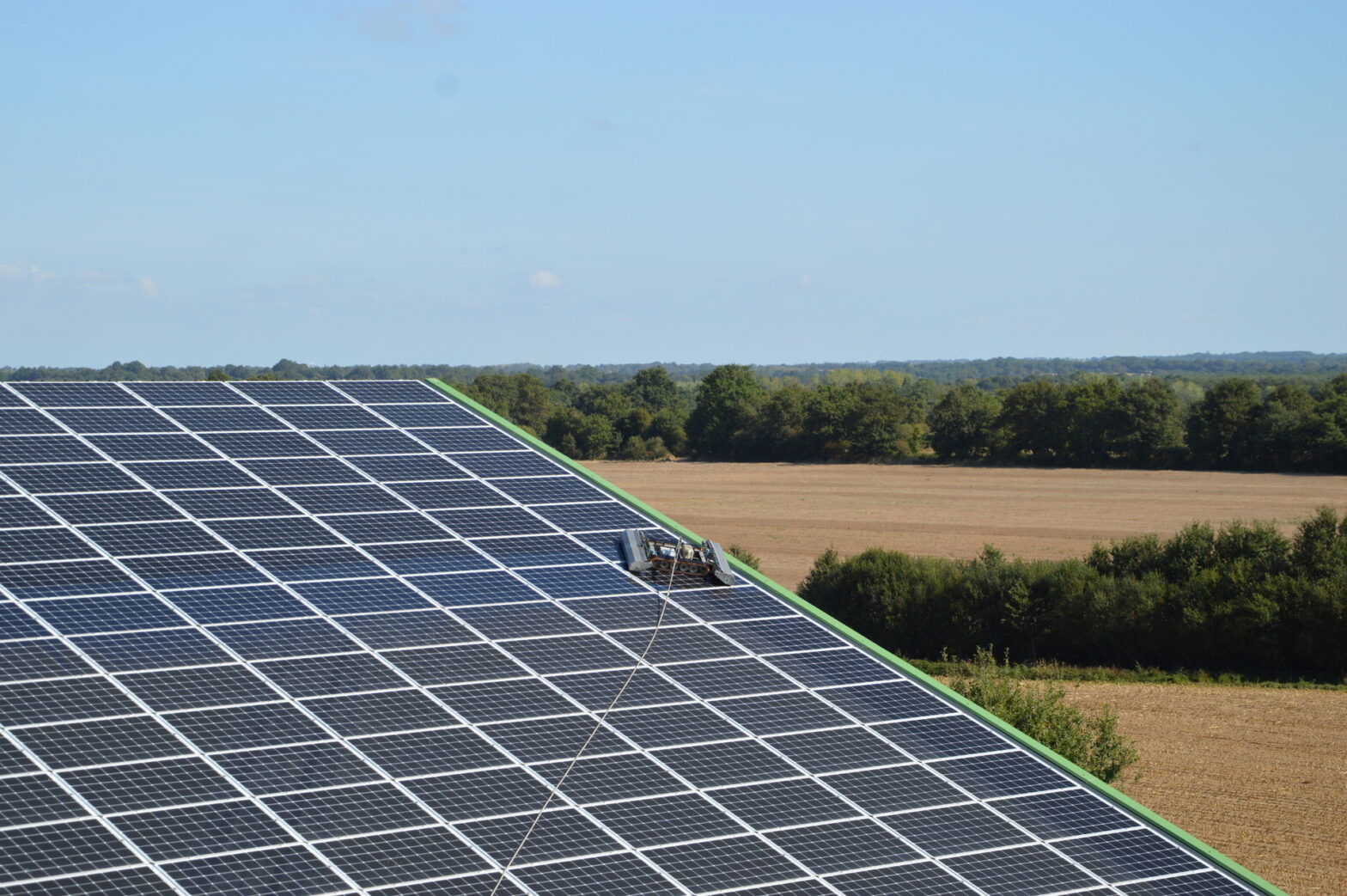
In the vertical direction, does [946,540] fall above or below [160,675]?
below

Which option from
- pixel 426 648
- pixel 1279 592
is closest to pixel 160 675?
pixel 426 648

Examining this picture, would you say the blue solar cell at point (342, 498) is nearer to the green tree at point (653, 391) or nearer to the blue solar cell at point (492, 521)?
the blue solar cell at point (492, 521)

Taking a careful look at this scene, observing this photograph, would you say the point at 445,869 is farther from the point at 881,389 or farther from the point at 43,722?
the point at 881,389

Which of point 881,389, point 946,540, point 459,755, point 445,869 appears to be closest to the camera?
point 445,869

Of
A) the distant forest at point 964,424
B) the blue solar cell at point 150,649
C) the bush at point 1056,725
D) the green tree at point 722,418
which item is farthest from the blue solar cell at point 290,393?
the green tree at point 722,418

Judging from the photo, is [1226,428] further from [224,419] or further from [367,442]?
[224,419]

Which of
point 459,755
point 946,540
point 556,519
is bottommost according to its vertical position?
point 946,540

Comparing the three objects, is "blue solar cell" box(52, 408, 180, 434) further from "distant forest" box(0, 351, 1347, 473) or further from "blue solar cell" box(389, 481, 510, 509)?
"distant forest" box(0, 351, 1347, 473)
